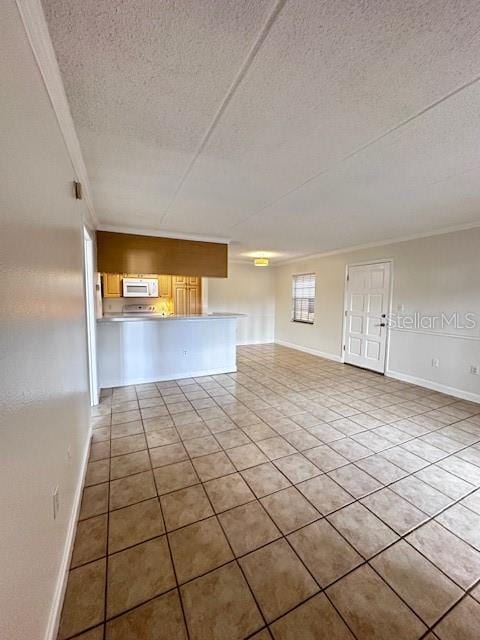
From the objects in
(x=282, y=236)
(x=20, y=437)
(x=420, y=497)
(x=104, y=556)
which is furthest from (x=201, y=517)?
(x=282, y=236)

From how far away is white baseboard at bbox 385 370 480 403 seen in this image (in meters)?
3.66

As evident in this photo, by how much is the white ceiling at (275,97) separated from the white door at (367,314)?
2.15 metres

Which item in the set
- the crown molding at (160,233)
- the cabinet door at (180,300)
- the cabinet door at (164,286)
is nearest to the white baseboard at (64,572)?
the crown molding at (160,233)

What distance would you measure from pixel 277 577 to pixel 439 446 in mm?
2072

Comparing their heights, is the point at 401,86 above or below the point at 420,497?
above

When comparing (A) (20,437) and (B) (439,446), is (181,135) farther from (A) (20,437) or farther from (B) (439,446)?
(B) (439,446)

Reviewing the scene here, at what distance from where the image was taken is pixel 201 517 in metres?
1.68

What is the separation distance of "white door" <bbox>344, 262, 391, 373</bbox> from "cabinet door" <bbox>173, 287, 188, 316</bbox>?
11.6 feet

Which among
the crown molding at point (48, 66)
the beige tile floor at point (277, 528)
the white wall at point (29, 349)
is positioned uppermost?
the crown molding at point (48, 66)

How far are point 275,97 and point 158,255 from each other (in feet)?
10.8

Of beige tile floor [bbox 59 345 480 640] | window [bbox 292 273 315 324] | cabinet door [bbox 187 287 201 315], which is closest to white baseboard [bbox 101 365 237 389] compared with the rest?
beige tile floor [bbox 59 345 480 640]

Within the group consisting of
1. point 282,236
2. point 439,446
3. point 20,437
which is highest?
point 282,236

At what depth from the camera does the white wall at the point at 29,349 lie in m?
0.76

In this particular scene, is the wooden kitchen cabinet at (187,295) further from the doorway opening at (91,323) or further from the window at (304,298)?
the doorway opening at (91,323)
